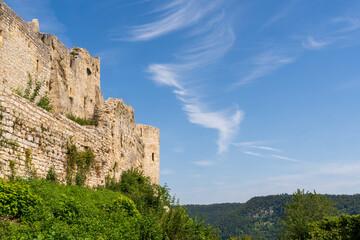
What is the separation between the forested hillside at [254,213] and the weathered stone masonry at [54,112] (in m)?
128

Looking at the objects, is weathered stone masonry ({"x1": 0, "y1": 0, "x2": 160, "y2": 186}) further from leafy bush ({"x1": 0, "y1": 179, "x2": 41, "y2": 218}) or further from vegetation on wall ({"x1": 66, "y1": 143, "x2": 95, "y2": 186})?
leafy bush ({"x1": 0, "y1": 179, "x2": 41, "y2": 218})

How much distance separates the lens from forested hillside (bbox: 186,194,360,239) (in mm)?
149625

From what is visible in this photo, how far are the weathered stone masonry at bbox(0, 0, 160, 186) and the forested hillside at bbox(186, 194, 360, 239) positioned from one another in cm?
12820

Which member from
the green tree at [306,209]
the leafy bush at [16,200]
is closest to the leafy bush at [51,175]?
the leafy bush at [16,200]

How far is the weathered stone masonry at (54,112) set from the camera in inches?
400

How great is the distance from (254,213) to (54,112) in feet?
597

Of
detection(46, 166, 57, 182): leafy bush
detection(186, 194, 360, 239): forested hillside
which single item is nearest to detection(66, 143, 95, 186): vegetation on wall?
detection(46, 166, 57, 182): leafy bush

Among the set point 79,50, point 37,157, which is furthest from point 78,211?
point 79,50

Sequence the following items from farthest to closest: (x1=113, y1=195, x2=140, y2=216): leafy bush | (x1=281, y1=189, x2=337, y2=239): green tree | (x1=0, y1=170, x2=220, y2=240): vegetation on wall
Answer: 1. (x1=281, y1=189, x2=337, y2=239): green tree
2. (x1=113, y1=195, x2=140, y2=216): leafy bush
3. (x1=0, y1=170, x2=220, y2=240): vegetation on wall

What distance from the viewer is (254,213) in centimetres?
18412

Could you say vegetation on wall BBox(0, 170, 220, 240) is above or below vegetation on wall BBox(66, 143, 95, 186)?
below

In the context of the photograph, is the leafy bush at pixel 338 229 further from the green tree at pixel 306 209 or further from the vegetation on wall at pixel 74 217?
the vegetation on wall at pixel 74 217

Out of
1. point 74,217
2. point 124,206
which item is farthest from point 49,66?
point 74,217

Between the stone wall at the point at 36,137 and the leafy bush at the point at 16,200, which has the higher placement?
the stone wall at the point at 36,137
